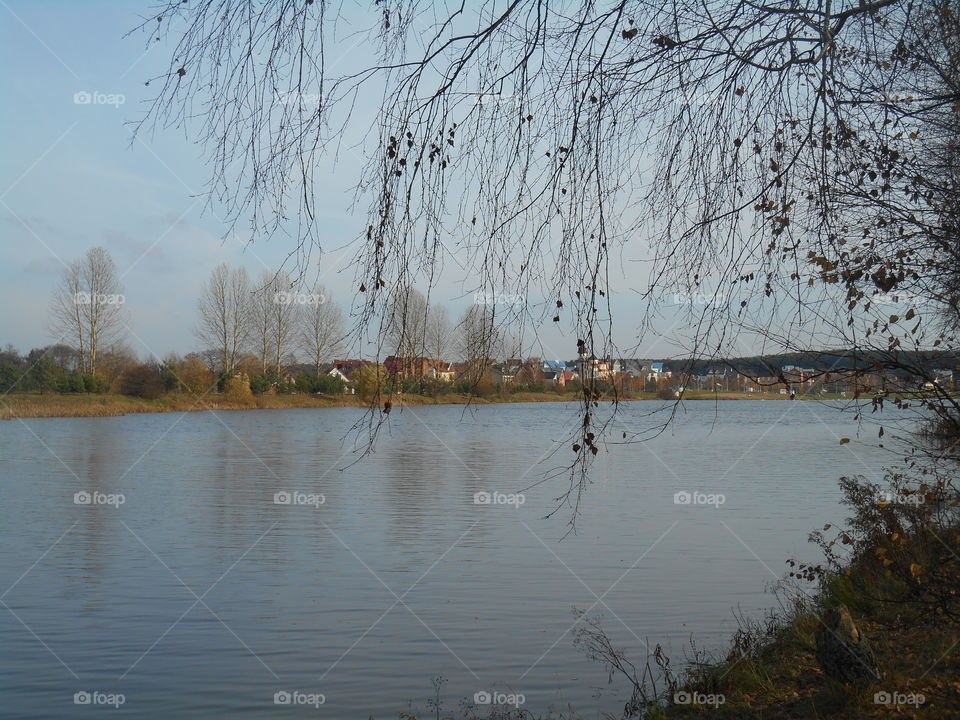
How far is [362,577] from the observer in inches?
436

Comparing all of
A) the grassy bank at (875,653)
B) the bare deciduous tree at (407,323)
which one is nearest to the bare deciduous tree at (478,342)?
the bare deciduous tree at (407,323)

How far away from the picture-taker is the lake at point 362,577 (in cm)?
728

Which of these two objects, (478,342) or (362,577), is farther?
(362,577)

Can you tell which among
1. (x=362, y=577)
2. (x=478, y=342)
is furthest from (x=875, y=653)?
(x=362, y=577)

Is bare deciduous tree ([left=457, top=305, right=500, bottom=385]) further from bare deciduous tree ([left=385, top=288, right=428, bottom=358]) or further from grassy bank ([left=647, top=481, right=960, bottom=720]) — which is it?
grassy bank ([left=647, top=481, right=960, bottom=720])

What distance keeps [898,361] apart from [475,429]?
40100mm

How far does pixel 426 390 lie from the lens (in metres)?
3.89

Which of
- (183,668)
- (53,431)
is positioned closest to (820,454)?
(183,668)

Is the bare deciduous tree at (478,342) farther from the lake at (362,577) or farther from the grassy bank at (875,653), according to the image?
the grassy bank at (875,653)

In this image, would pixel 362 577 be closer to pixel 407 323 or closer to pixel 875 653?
pixel 875 653

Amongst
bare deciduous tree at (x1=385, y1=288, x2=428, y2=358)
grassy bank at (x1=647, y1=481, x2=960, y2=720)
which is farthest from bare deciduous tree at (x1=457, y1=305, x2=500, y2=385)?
grassy bank at (x1=647, y1=481, x2=960, y2=720)

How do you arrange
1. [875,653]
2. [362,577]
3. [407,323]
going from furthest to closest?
[362,577] < [875,653] < [407,323]

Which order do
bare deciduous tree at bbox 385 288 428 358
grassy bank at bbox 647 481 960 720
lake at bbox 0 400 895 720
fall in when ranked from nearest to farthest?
bare deciduous tree at bbox 385 288 428 358, grassy bank at bbox 647 481 960 720, lake at bbox 0 400 895 720

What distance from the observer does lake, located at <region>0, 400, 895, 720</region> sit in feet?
23.9
